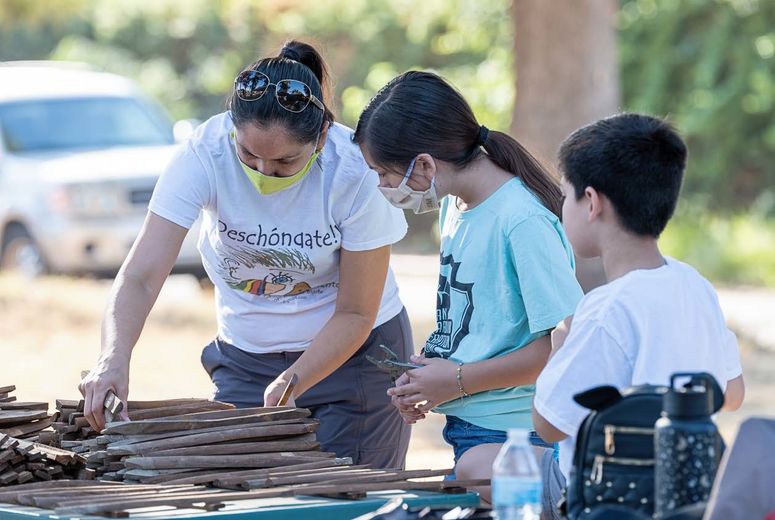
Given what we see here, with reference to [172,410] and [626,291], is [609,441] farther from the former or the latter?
[172,410]

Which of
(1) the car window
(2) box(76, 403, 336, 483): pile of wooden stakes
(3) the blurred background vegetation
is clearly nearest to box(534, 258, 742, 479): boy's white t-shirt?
(2) box(76, 403, 336, 483): pile of wooden stakes

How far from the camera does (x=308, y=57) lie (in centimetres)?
390

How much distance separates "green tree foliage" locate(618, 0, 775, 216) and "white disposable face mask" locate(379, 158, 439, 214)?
41.2 ft

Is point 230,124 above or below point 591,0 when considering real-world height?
below

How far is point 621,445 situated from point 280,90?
4.90 feet

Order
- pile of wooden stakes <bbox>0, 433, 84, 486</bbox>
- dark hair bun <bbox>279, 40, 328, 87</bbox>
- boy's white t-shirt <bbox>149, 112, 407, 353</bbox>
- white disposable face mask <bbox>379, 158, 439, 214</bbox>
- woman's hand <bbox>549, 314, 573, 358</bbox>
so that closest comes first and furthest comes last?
woman's hand <bbox>549, 314, 573, 358</bbox>
pile of wooden stakes <bbox>0, 433, 84, 486</bbox>
white disposable face mask <bbox>379, 158, 439, 214</bbox>
boy's white t-shirt <bbox>149, 112, 407, 353</bbox>
dark hair bun <bbox>279, 40, 328, 87</bbox>

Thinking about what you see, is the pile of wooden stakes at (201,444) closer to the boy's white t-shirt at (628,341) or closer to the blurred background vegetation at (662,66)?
the boy's white t-shirt at (628,341)

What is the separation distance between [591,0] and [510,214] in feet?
22.2

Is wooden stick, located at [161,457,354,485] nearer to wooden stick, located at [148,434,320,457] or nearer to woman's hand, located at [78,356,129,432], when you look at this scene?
wooden stick, located at [148,434,320,457]

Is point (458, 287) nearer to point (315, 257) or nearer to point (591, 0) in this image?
point (315, 257)

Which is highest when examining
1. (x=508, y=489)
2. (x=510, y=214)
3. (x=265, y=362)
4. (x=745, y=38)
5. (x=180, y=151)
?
(x=745, y=38)

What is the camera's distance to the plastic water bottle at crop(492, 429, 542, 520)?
238cm

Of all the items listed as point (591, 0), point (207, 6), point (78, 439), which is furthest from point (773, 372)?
point (207, 6)

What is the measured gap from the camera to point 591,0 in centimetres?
966
